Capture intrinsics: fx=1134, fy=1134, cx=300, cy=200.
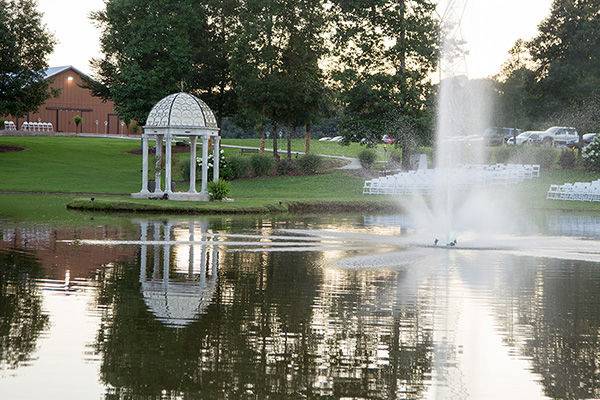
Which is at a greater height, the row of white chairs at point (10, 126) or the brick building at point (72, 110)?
the brick building at point (72, 110)

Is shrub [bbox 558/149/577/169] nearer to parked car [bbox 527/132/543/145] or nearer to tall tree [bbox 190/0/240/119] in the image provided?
tall tree [bbox 190/0/240/119]

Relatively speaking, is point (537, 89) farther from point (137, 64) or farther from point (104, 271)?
point (104, 271)

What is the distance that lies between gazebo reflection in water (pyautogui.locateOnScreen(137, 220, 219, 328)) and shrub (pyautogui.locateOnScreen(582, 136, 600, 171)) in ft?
134

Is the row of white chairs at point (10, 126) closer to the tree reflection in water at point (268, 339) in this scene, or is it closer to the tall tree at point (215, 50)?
the tall tree at point (215, 50)

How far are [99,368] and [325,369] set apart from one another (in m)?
2.68

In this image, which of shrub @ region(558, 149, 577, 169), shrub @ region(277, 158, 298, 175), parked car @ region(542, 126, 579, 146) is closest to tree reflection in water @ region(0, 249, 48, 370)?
shrub @ region(277, 158, 298, 175)

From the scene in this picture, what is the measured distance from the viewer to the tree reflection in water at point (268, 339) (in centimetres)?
1271

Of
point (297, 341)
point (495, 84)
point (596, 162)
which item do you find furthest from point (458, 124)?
point (495, 84)

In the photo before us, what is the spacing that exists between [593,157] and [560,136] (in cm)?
2644

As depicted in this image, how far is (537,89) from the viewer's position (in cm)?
8556

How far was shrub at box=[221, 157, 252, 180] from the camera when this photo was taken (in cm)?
6644

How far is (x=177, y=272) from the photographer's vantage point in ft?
75.7

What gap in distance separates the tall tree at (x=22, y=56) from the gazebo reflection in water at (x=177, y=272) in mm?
45451

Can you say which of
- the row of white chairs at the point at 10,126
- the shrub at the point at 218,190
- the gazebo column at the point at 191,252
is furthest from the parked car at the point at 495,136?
the gazebo column at the point at 191,252
